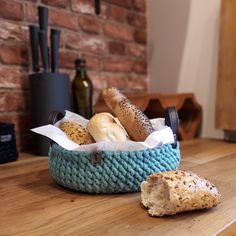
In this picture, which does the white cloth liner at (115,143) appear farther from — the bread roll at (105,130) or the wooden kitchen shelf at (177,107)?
the wooden kitchen shelf at (177,107)

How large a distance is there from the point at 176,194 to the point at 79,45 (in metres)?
0.91

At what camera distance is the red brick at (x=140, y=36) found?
1.49 metres

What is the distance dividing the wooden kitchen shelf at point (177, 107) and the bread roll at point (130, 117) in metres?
0.48

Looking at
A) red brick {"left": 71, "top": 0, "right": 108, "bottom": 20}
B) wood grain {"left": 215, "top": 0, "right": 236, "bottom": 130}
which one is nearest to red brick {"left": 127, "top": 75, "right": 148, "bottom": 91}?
red brick {"left": 71, "top": 0, "right": 108, "bottom": 20}

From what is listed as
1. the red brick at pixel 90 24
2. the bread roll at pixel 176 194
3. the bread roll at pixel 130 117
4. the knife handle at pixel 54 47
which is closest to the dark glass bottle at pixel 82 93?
the knife handle at pixel 54 47

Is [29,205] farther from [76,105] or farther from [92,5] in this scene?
[92,5]

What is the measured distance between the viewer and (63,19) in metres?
1.18

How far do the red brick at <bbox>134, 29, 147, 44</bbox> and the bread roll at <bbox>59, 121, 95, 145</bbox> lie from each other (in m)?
0.93

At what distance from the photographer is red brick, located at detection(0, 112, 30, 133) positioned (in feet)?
3.35

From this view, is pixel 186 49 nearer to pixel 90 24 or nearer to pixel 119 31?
pixel 119 31

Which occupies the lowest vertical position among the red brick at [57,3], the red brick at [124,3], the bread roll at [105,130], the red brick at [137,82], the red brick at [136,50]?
the bread roll at [105,130]

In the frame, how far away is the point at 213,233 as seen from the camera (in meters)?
0.42

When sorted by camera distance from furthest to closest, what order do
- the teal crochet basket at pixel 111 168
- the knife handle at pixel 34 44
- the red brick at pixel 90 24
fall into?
the red brick at pixel 90 24 → the knife handle at pixel 34 44 → the teal crochet basket at pixel 111 168

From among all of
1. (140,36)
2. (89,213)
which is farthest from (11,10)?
(89,213)
